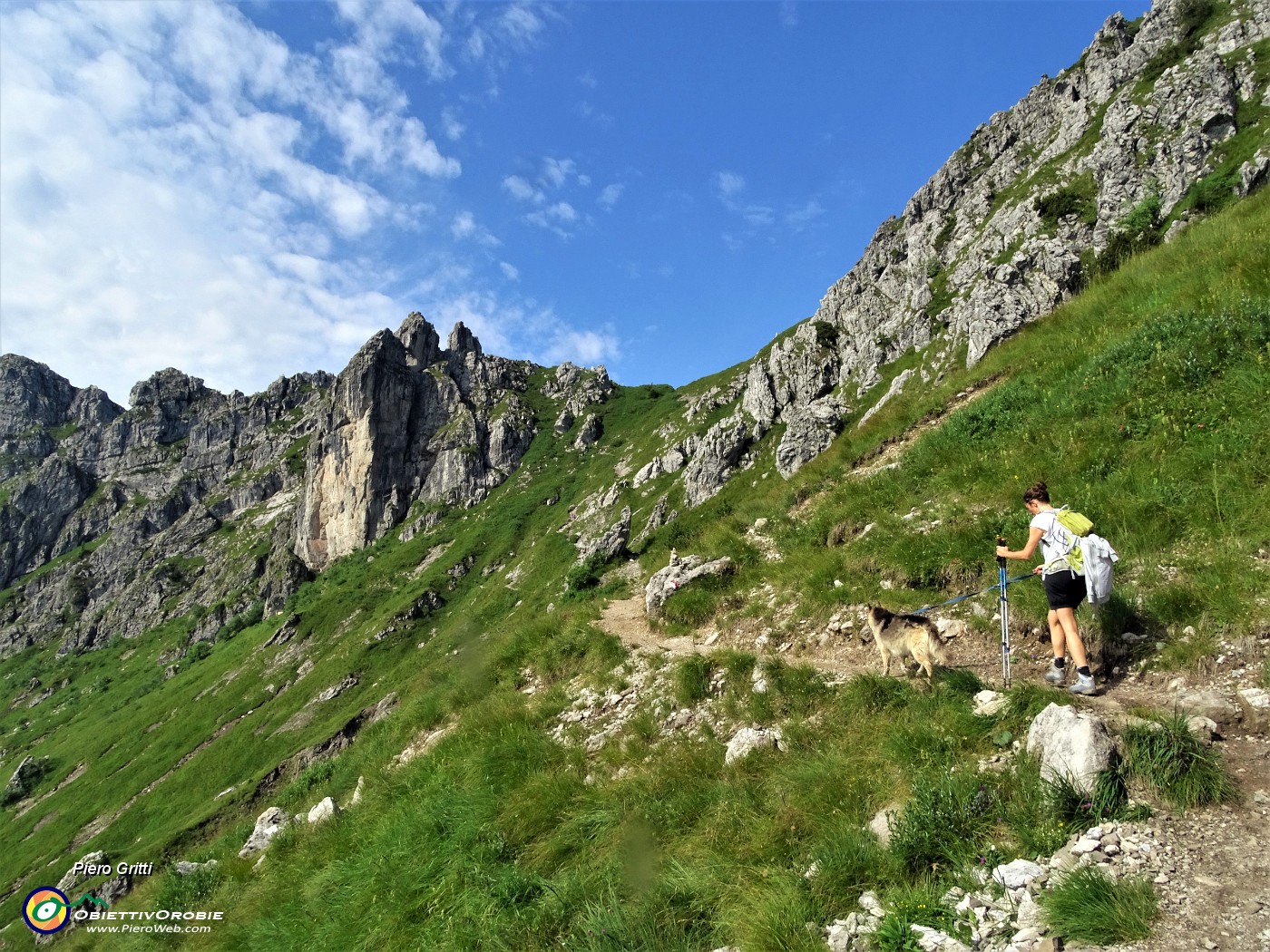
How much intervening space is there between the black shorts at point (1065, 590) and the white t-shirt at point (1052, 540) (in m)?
0.10

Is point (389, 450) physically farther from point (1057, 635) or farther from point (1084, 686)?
point (1084, 686)

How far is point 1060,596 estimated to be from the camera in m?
7.26

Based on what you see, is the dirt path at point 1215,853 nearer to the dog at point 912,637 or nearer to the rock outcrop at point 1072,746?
the rock outcrop at point 1072,746

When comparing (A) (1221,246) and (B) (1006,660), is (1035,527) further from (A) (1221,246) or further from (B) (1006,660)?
(A) (1221,246)

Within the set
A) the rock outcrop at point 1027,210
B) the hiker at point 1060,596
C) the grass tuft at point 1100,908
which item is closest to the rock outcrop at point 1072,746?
the grass tuft at point 1100,908

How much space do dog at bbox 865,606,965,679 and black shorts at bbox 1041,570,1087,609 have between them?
4.91 feet

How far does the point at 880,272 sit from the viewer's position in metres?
73.4

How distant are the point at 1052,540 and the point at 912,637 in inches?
87.0

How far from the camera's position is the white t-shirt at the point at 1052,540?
23.9 ft

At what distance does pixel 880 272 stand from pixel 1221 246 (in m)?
64.0

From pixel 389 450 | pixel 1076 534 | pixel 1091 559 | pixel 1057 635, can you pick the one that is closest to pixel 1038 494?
pixel 1076 534

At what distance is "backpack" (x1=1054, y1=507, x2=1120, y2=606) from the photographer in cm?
695

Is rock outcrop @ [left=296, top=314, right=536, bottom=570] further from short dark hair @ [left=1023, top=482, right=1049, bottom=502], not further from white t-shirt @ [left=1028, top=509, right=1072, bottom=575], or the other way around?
white t-shirt @ [left=1028, top=509, right=1072, bottom=575]

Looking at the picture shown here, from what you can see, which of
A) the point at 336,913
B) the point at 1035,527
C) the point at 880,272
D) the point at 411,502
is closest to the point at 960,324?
the point at 880,272
